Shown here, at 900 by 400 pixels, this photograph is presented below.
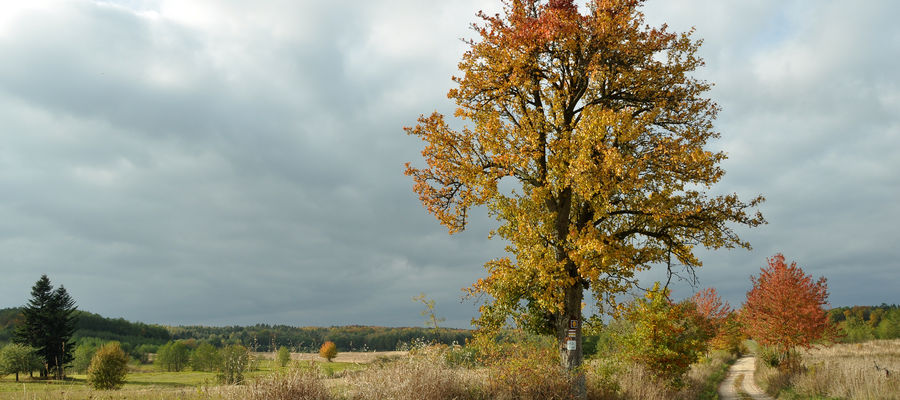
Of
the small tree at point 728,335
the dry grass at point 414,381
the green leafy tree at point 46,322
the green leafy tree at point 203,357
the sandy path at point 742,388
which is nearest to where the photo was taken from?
the dry grass at point 414,381

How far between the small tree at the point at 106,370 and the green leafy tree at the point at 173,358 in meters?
39.8

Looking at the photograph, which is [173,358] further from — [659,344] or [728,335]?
[659,344]

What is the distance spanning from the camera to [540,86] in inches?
722

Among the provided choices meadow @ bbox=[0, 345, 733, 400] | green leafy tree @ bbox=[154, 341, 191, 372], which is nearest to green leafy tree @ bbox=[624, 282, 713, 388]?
meadow @ bbox=[0, 345, 733, 400]

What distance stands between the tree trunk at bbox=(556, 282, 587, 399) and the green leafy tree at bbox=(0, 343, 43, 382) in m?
63.3

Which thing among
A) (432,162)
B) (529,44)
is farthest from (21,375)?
(529,44)

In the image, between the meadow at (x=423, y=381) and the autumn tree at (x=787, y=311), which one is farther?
the autumn tree at (x=787, y=311)

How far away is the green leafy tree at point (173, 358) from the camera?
268 ft

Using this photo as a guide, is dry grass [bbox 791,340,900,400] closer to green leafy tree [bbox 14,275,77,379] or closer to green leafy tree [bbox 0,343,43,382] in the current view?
green leafy tree [bbox 0,343,43,382]

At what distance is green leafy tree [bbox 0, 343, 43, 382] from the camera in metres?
56.2

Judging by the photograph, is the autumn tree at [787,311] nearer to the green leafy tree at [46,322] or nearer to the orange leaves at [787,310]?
the orange leaves at [787,310]

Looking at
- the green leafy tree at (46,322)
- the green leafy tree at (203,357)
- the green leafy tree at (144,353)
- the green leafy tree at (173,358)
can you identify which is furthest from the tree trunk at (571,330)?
the green leafy tree at (144,353)

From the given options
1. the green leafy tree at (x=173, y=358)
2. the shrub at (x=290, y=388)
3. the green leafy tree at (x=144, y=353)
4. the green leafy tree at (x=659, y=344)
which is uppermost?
the shrub at (x=290, y=388)

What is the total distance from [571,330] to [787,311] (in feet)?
78.7
